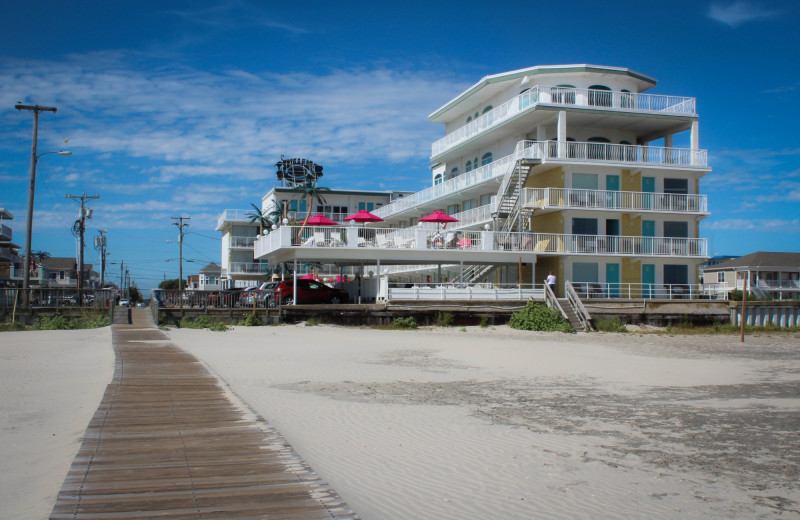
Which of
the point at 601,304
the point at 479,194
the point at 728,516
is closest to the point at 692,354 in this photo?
the point at 601,304

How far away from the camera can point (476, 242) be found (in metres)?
36.6

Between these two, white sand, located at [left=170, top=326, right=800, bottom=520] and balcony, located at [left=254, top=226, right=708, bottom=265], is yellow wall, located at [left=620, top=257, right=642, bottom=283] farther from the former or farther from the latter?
white sand, located at [left=170, top=326, right=800, bottom=520]

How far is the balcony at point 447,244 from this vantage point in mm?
33188

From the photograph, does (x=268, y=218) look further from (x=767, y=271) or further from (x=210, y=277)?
(x=767, y=271)

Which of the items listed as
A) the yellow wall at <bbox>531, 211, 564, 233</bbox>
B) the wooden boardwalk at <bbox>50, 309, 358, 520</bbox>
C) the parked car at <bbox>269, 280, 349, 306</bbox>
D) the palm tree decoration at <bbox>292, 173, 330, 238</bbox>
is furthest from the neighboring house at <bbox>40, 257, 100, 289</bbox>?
the wooden boardwalk at <bbox>50, 309, 358, 520</bbox>

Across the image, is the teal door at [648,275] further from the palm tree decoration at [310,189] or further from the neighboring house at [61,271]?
the neighboring house at [61,271]

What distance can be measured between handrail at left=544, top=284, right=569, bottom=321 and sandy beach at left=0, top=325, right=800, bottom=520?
10.3 m

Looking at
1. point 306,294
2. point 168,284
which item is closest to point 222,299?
point 306,294

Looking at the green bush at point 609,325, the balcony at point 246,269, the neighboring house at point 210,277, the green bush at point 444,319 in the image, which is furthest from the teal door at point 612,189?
the neighboring house at point 210,277

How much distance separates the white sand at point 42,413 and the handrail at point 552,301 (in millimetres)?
19555

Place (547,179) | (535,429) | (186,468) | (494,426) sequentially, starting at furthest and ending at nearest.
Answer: (547,179) < (494,426) < (535,429) < (186,468)

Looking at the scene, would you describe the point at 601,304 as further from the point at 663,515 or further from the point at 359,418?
the point at 663,515

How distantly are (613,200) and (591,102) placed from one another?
5.98 meters

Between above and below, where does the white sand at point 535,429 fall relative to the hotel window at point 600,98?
below
